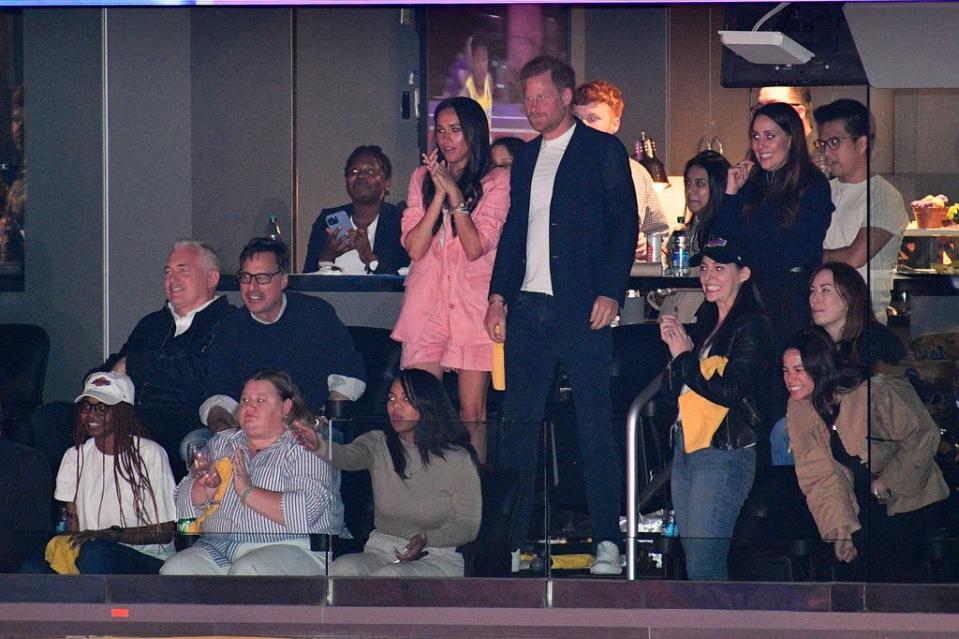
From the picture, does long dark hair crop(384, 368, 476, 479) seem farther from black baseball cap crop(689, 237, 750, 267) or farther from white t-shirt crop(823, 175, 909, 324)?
white t-shirt crop(823, 175, 909, 324)

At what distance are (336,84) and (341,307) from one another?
1566 millimetres

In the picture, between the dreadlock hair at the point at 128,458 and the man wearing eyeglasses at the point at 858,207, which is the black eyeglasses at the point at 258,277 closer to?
the dreadlock hair at the point at 128,458

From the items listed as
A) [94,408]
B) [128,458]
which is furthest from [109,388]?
[128,458]

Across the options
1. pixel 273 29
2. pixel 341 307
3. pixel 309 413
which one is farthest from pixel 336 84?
pixel 309 413

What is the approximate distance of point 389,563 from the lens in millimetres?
6047

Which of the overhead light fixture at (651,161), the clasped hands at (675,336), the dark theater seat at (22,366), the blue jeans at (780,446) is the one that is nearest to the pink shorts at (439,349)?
the clasped hands at (675,336)

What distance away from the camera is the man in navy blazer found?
6301mm

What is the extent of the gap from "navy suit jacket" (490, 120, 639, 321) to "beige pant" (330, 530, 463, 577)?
3.38ft

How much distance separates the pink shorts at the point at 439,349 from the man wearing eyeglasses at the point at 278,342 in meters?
0.22

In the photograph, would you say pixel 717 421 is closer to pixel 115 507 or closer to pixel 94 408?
pixel 115 507

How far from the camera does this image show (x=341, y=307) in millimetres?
8125

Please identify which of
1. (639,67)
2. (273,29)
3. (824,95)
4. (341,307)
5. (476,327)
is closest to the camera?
(824,95)

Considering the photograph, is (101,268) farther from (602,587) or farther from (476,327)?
(602,587)

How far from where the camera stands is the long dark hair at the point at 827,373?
5.89 metres
